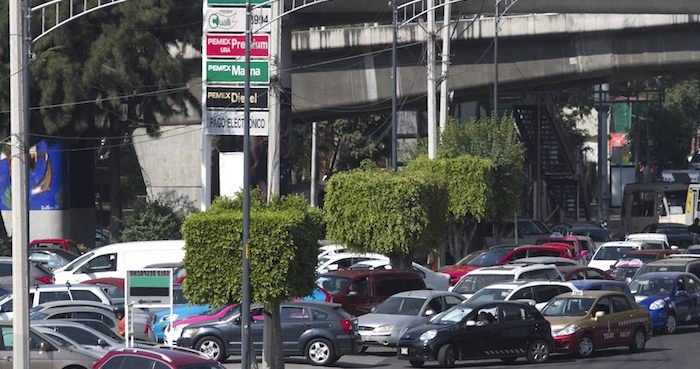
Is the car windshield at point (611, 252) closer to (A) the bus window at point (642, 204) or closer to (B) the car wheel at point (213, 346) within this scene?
(B) the car wheel at point (213, 346)

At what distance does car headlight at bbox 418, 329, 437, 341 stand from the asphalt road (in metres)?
1.00

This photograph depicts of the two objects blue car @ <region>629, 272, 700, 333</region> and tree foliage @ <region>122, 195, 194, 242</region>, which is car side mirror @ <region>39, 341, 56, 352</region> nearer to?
blue car @ <region>629, 272, 700, 333</region>

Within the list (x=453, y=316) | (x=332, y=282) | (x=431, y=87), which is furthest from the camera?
(x=431, y=87)

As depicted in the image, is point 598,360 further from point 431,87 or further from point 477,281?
point 431,87

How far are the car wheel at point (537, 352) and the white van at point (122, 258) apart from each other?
14.1 m

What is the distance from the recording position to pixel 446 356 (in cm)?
2575

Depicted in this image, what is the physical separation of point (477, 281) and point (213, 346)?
30.1ft

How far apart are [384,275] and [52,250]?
14011 mm

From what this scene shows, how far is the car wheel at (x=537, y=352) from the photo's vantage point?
26656 mm

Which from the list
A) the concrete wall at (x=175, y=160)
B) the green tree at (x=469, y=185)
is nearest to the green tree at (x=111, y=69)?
the concrete wall at (x=175, y=160)

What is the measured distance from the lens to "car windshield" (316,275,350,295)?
106 ft

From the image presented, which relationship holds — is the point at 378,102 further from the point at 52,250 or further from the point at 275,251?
the point at 275,251

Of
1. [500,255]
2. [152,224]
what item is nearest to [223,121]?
[500,255]

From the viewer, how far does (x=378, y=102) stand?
182 ft
